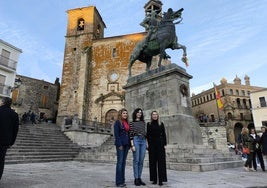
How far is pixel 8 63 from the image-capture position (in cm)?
2386

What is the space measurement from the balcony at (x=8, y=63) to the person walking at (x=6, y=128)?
23.0 metres

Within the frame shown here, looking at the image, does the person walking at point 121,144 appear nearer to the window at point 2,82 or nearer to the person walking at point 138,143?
the person walking at point 138,143

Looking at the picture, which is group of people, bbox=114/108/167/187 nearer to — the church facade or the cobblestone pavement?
the cobblestone pavement

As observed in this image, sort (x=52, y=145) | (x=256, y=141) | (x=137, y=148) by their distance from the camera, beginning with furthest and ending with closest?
(x=52, y=145), (x=256, y=141), (x=137, y=148)

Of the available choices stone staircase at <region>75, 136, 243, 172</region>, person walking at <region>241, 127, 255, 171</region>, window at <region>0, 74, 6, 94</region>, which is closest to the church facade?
window at <region>0, 74, 6, 94</region>

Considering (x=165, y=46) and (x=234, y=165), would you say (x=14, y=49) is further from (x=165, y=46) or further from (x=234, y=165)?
(x=234, y=165)

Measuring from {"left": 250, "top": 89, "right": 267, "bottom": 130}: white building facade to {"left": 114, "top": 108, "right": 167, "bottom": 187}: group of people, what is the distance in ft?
109

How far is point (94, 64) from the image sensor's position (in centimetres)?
2939

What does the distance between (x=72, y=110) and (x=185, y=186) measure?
82.3ft

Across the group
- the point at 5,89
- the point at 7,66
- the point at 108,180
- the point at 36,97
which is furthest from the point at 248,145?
the point at 36,97

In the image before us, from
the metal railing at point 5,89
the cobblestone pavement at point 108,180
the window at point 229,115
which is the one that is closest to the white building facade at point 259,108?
the window at point 229,115

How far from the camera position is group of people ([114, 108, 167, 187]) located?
3.77 metres

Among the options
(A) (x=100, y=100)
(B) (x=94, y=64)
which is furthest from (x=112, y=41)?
(A) (x=100, y=100)

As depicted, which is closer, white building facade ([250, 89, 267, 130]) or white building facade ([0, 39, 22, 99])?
white building facade ([0, 39, 22, 99])
